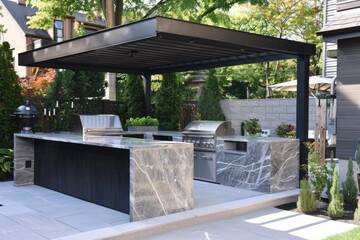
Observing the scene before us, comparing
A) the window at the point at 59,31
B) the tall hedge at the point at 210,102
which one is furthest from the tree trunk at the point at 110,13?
the window at the point at 59,31

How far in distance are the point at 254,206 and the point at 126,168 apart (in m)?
2.03

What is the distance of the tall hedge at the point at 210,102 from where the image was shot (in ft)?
43.1

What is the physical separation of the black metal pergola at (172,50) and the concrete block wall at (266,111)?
378cm

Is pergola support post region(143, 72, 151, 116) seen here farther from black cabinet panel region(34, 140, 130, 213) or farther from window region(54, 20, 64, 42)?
window region(54, 20, 64, 42)

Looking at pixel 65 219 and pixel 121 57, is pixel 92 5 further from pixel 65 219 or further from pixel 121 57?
pixel 65 219

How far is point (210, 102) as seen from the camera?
13164mm

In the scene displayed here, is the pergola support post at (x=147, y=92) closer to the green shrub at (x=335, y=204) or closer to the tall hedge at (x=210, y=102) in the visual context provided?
the tall hedge at (x=210, y=102)

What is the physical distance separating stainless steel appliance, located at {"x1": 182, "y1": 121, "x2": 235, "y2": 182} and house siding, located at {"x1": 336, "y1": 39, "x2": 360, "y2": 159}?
83.2 inches

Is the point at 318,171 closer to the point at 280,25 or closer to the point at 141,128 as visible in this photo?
the point at 141,128

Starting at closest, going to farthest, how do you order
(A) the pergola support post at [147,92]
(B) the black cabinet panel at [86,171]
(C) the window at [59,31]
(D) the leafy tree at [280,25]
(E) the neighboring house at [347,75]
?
(B) the black cabinet panel at [86,171] < (E) the neighboring house at [347,75] < (A) the pergola support post at [147,92] < (D) the leafy tree at [280,25] < (C) the window at [59,31]

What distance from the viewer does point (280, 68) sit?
23.0 m

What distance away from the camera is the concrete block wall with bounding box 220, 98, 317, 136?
11906mm

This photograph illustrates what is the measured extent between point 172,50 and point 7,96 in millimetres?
3930

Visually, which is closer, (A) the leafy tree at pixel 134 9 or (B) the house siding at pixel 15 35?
(A) the leafy tree at pixel 134 9
